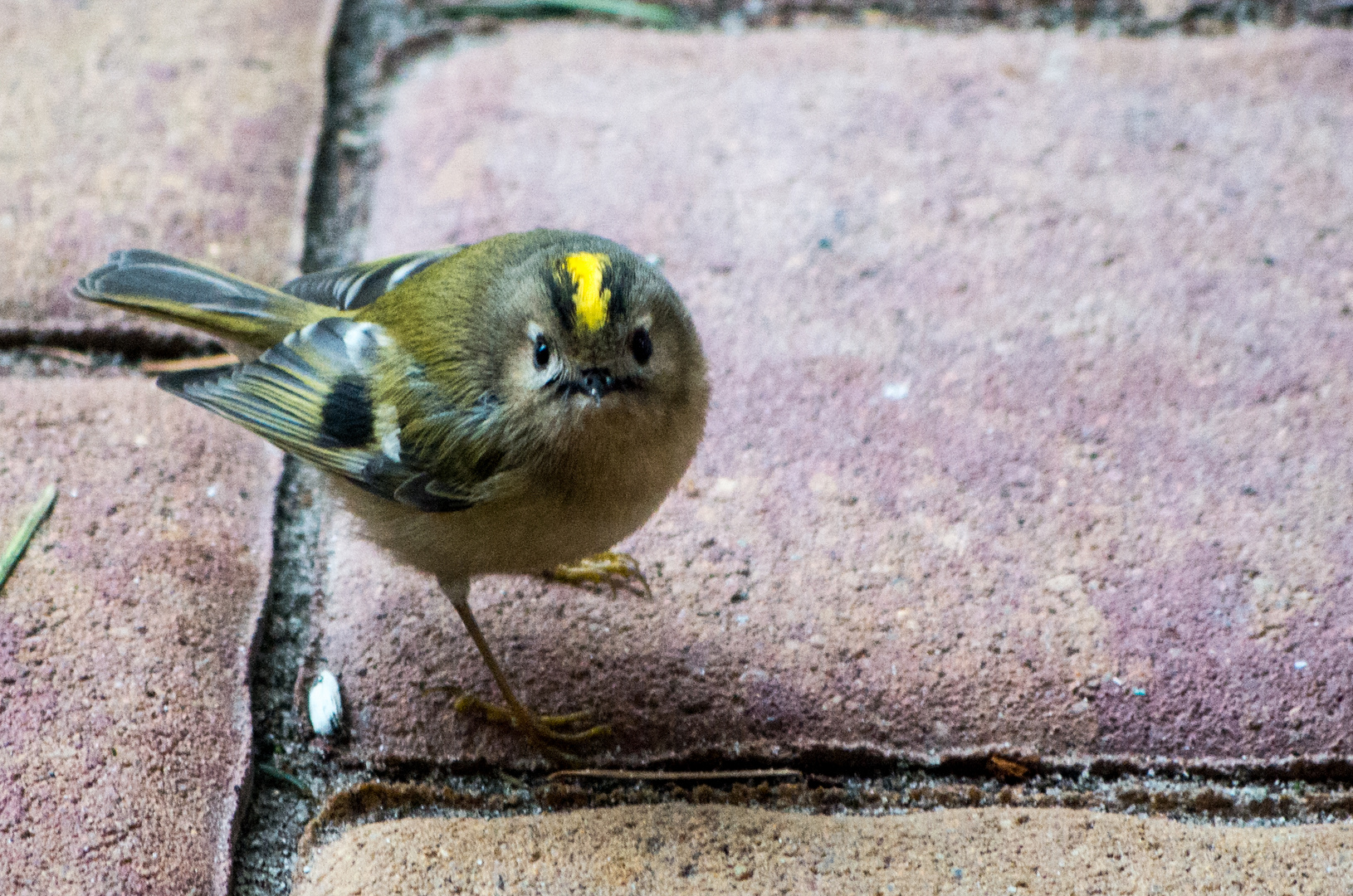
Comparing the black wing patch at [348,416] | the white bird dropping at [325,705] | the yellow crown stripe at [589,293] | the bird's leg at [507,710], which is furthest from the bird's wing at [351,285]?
the white bird dropping at [325,705]

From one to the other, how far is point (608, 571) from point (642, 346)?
389 mm

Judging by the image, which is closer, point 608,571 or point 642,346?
point 642,346

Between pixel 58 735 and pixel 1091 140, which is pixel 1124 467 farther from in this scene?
pixel 58 735

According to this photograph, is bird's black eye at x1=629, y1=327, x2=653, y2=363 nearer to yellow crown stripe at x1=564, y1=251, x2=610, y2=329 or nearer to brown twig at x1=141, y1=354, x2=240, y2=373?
yellow crown stripe at x1=564, y1=251, x2=610, y2=329

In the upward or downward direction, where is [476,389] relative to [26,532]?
upward

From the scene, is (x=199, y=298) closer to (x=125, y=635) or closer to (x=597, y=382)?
(x=125, y=635)

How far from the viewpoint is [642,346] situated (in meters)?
1.85

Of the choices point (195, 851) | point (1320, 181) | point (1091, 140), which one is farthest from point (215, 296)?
point (1320, 181)

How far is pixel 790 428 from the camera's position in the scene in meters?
2.15

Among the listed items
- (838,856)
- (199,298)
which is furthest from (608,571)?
(199,298)

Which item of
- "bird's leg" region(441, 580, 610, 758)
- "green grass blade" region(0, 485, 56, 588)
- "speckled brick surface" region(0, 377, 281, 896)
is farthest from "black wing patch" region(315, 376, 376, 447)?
"green grass blade" region(0, 485, 56, 588)

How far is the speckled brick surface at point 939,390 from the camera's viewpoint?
1803 mm

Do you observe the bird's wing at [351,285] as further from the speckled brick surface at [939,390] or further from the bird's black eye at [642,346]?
the bird's black eye at [642,346]

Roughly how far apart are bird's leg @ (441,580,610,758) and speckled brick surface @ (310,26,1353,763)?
0.09 ft
